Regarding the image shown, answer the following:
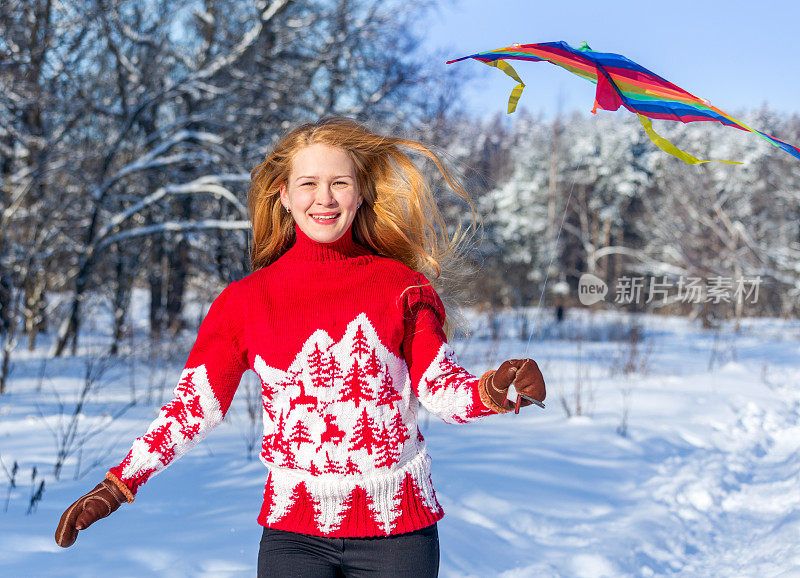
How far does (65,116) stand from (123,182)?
1.45 meters

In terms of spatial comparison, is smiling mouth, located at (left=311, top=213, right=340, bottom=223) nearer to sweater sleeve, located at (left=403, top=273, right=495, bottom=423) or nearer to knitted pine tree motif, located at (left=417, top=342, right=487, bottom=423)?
sweater sleeve, located at (left=403, top=273, right=495, bottom=423)

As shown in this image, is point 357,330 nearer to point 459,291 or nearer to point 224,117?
point 459,291

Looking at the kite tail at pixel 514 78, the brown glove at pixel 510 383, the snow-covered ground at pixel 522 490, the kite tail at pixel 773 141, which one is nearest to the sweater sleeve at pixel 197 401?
the brown glove at pixel 510 383

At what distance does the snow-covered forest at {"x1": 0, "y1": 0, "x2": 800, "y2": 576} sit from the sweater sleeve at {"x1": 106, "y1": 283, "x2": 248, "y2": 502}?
69 cm

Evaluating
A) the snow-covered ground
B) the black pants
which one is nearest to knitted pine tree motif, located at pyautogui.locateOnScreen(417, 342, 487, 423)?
the black pants

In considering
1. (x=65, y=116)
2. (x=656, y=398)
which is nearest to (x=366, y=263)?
(x=656, y=398)

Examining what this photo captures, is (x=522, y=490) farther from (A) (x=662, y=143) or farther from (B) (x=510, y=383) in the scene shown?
(B) (x=510, y=383)

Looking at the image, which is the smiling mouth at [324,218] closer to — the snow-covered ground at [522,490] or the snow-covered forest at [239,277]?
the snow-covered forest at [239,277]

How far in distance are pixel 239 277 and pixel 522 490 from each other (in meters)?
6.96

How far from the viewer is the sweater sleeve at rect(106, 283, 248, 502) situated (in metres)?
1.63

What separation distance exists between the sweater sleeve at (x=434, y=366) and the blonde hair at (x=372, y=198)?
0.67 feet

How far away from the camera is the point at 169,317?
10945 millimetres

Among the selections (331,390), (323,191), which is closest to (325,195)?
(323,191)

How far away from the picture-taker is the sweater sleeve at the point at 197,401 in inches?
64.1
